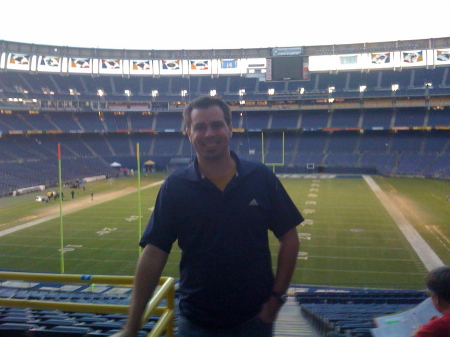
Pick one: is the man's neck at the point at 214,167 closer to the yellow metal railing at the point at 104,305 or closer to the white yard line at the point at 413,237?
the yellow metal railing at the point at 104,305

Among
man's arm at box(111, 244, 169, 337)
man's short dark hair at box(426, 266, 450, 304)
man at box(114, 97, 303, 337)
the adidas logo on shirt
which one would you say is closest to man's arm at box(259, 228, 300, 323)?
man at box(114, 97, 303, 337)

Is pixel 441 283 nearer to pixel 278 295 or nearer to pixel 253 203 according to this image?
pixel 278 295

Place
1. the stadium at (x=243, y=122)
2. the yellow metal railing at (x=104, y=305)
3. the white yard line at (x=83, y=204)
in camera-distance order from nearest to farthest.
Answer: the yellow metal railing at (x=104, y=305) < the white yard line at (x=83, y=204) < the stadium at (x=243, y=122)

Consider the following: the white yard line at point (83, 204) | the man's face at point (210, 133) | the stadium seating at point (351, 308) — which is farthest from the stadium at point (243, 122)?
the man's face at point (210, 133)

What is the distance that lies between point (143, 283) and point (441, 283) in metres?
1.67

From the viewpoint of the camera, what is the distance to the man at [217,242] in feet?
6.87

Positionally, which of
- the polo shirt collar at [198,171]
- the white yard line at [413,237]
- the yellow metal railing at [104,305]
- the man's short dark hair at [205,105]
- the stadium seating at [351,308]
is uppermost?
the man's short dark hair at [205,105]

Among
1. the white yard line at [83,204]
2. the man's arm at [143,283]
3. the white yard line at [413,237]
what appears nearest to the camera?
the man's arm at [143,283]

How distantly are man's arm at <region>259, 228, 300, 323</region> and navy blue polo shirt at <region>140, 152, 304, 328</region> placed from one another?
0.04 meters

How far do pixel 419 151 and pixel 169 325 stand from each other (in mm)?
44657

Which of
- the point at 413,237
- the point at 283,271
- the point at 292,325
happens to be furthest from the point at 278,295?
the point at 413,237

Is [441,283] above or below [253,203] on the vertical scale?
below

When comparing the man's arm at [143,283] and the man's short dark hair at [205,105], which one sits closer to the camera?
the man's arm at [143,283]

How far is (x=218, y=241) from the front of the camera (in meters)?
2.09
